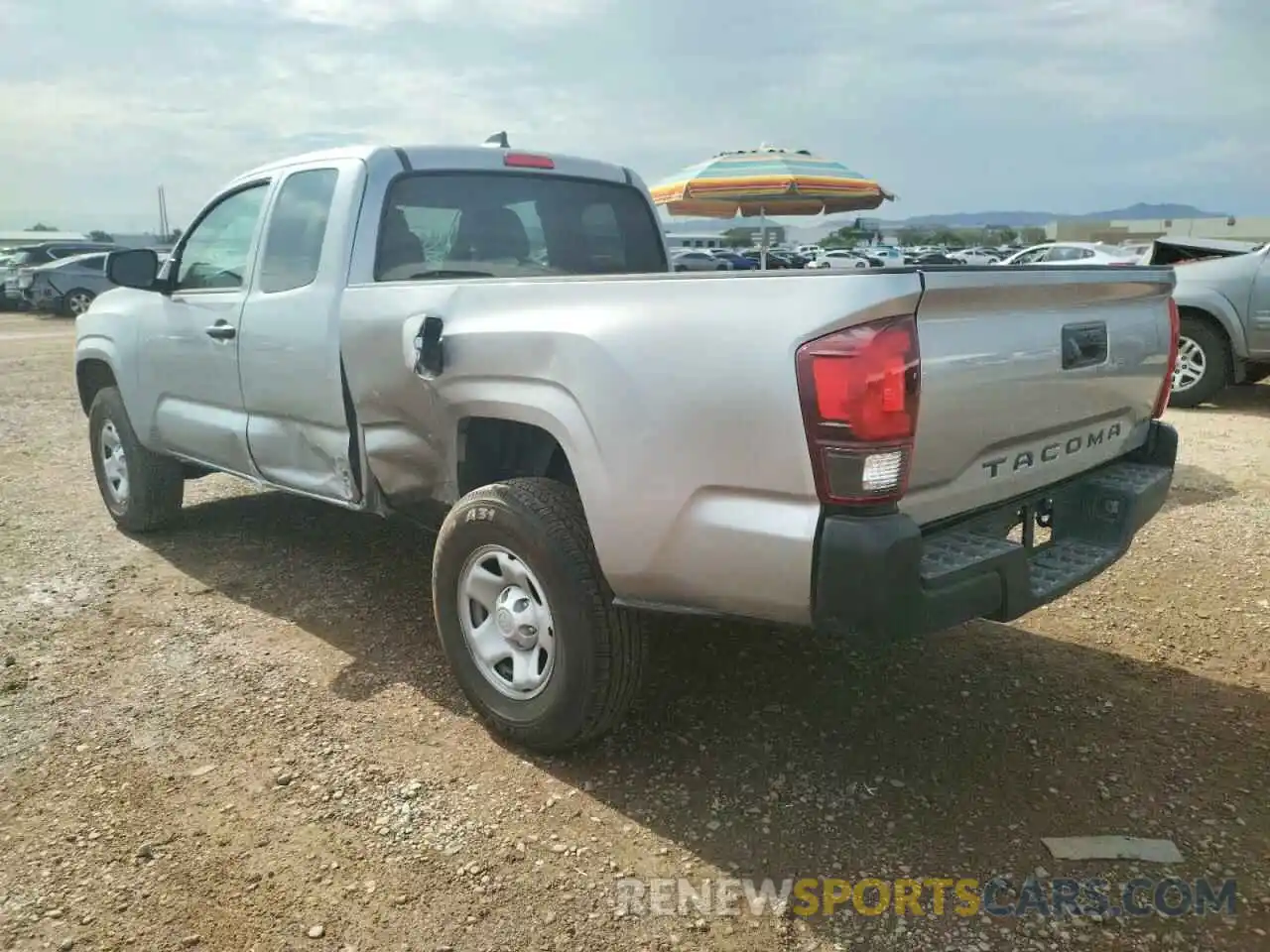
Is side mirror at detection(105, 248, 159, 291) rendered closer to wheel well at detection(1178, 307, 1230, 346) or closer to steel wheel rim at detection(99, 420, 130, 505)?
steel wheel rim at detection(99, 420, 130, 505)

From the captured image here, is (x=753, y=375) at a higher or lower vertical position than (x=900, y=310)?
lower

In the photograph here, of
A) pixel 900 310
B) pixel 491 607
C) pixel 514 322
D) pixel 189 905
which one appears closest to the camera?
pixel 900 310

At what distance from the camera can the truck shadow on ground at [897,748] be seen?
2736mm

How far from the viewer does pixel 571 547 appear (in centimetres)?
288

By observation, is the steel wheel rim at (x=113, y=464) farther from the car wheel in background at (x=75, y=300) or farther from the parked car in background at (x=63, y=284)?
the car wheel in background at (x=75, y=300)

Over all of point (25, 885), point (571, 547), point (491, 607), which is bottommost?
point (25, 885)

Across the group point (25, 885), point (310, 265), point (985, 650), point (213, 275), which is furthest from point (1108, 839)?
point (213, 275)

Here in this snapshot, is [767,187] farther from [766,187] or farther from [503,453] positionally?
[503,453]

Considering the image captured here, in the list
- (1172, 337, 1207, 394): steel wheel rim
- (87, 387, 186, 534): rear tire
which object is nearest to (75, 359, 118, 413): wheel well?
(87, 387, 186, 534): rear tire

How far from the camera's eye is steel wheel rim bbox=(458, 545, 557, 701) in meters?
3.04

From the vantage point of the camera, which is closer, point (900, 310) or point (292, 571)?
point (900, 310)

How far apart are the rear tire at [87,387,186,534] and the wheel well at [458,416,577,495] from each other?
276cm

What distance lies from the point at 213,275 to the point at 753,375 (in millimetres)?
3224

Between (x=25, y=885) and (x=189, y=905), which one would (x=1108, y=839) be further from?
(x=25, y=885)
